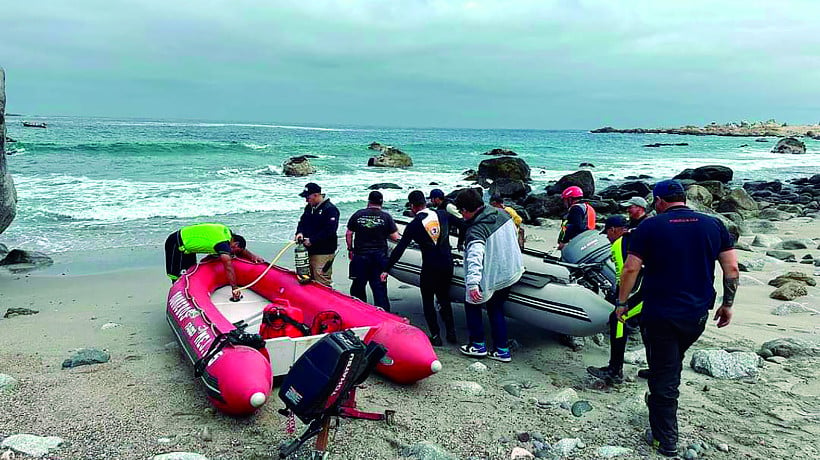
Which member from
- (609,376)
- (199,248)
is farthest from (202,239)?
(609,376)

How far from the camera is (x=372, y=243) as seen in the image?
690cm

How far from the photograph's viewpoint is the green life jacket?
23.7 feet

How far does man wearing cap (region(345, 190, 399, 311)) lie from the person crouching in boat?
4.63ft

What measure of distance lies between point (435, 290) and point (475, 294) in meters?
1.03

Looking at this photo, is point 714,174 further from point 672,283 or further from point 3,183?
point 3,183

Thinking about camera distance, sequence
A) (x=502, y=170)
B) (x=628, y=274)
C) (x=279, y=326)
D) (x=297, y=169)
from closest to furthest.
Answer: (x=628, y=274), (x=279, y=326), (x=502, y=170), (x=297, y=169)

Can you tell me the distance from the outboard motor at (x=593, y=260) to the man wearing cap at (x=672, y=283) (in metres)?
1.85

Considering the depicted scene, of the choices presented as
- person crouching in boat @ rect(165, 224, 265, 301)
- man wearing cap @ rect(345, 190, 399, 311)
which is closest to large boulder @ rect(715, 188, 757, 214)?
man wearing cap @ rect(345, 190, 399, 311)

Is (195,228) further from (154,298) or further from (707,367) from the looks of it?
(707,367)

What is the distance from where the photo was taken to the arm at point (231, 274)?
23.0 ft

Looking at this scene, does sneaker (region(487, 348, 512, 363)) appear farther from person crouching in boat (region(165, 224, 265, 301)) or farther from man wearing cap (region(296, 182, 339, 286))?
person crouching in boat (region(165, 224, 265, 301))

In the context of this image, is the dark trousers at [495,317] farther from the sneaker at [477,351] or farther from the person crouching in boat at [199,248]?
the person crouching in boat at [199,248]

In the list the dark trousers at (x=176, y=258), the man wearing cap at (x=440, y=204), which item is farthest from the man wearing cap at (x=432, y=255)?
the dark trousers at (x=176, y=258)

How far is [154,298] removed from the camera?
802 centimetres
